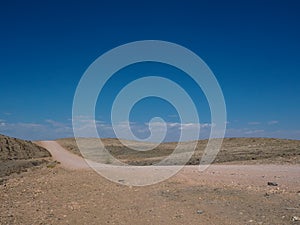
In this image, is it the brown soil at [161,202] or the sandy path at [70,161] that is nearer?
the brown soil at [161,202]

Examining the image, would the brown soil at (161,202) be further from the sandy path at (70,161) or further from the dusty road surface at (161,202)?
the sandy path at (70,161)

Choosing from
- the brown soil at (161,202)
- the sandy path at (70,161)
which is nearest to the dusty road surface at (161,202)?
the brown soil at (161,202)

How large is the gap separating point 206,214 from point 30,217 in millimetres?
4982

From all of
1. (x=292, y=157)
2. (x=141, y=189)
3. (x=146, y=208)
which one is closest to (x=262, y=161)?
(x=292, y=157)

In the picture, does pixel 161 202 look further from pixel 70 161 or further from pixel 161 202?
pixel 70 161

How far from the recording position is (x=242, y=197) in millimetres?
11734

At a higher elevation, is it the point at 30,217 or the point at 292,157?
the point at 292,157

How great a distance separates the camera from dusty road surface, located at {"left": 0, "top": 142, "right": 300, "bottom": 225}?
9.45m

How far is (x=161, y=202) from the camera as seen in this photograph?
455 inches

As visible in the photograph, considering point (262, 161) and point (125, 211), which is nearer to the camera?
point (125, 211)

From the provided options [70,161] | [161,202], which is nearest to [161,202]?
[161,202]

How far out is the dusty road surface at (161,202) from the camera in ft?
31.0

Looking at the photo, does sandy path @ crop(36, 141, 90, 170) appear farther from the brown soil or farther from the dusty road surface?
the brown soil

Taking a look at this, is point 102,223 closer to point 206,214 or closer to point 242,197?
point 206,214
